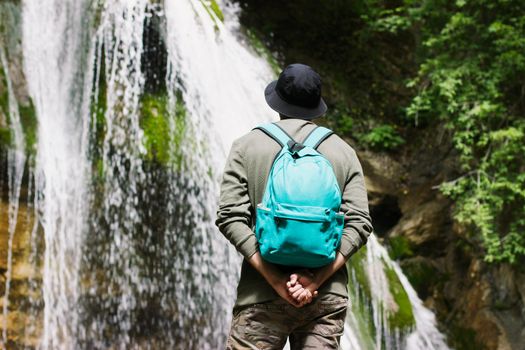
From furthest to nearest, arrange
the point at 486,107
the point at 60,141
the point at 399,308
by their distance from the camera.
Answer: the point at 486,107, the point at 399,308, the point at 60,141

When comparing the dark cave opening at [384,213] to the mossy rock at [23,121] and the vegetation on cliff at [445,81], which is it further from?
the mossy rock at [23,121]

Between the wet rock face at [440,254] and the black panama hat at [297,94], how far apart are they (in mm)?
5165

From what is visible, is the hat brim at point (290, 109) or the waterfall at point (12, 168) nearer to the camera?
the hat brim at point (290, 109)

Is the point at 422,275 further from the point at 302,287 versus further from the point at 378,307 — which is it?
the point at 302,287

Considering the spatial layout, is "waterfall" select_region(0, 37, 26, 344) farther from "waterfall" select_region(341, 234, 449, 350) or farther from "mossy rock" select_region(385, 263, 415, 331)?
"mossy rock" select_region(385, 263, 415, 331)

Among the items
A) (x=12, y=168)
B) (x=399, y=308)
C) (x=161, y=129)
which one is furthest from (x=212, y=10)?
(x=399, y=308)

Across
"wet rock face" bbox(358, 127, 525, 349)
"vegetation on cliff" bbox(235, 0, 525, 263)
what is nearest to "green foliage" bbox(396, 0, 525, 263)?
"vegetation on cliff" bbox(235, 0, 525, 263)

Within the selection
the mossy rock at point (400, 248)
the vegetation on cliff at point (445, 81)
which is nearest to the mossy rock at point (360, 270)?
the vegetation on cliff at point (445, 81)

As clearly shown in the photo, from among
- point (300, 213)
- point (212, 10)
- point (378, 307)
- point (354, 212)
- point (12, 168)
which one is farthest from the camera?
point (212, 10)

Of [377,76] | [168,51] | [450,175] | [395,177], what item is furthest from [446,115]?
[168,51]

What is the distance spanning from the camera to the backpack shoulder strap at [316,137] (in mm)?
2242

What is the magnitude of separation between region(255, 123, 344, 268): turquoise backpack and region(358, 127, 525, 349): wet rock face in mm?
5228

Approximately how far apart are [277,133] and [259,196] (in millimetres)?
250

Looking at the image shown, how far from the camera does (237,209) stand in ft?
7.08
